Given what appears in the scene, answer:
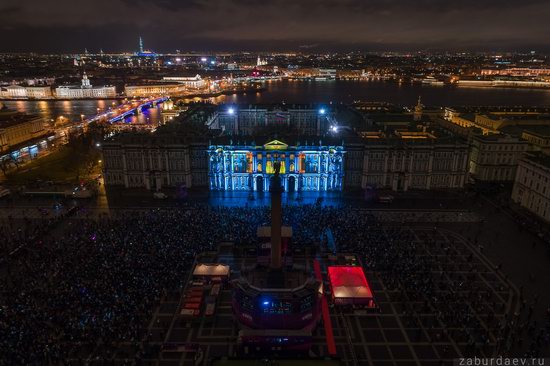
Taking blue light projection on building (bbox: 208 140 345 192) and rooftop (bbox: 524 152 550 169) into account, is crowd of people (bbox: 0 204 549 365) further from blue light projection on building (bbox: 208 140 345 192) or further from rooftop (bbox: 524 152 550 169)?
rooftop (bbox: 524 152 550 169)

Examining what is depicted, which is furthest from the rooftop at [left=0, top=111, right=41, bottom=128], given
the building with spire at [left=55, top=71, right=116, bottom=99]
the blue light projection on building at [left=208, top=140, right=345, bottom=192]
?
the building with spire at [left=55, top=71, right=116, bottom=99]

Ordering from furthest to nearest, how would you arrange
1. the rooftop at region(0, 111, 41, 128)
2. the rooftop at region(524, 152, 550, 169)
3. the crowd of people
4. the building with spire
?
the building with spire → the rooftop at region(0, 111, 41, 128) → the rooftop at region(524, 152, 550, 169) → the crowd of people

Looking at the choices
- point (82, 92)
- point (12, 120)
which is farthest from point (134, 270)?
point (82, 92)

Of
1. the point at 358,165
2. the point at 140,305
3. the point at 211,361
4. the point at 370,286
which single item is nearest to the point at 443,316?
the point at 370,286

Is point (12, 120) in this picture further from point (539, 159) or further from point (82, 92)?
point (82, 92)

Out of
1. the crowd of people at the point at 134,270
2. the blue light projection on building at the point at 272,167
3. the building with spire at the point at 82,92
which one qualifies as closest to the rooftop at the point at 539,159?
the crowd of people at the point at 134,270
